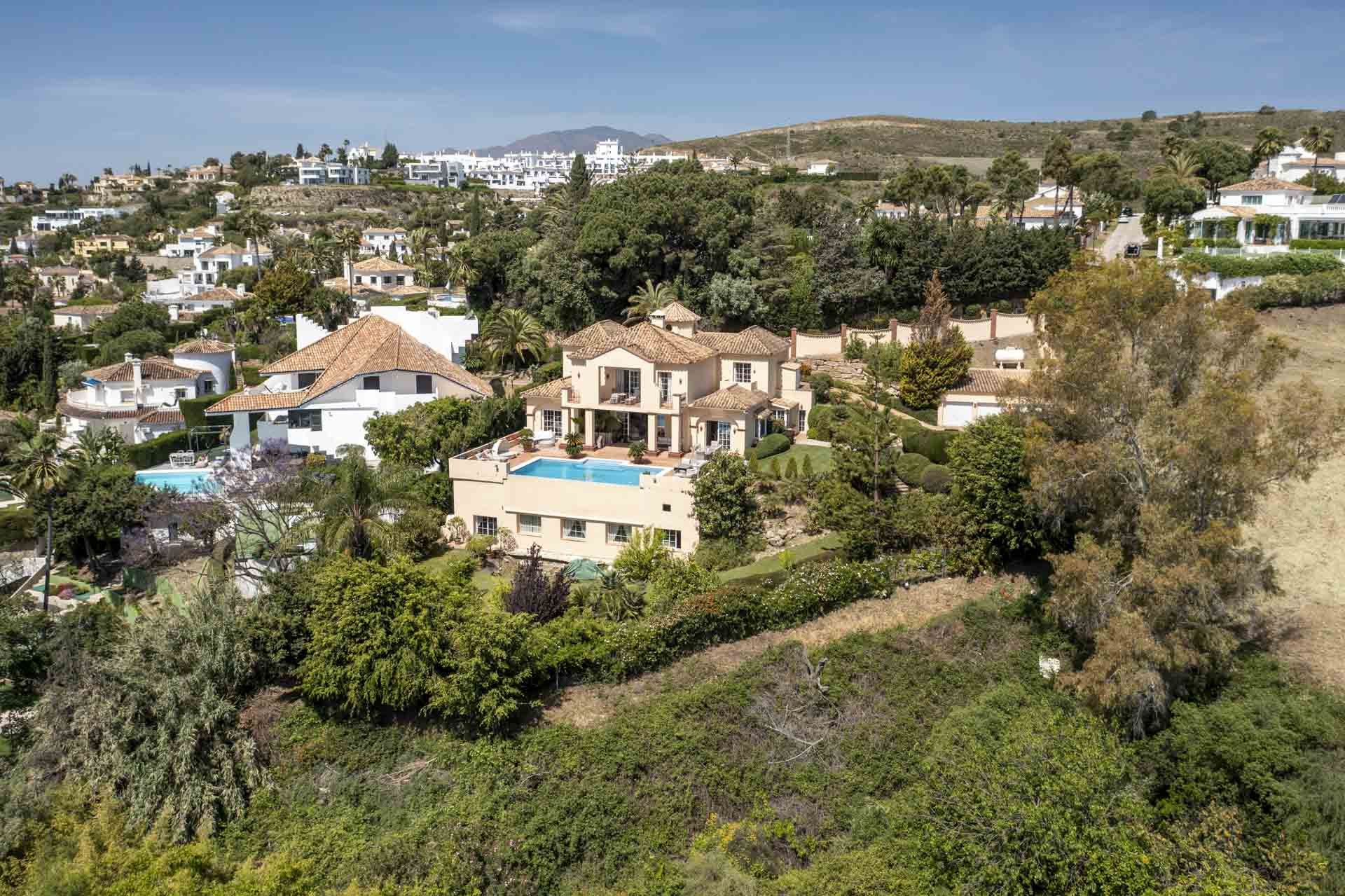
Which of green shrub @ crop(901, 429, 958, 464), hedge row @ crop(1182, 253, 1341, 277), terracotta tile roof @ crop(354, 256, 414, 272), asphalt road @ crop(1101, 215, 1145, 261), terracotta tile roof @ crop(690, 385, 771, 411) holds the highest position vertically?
asphalt road @ crop(1101, 215, 1145, 261)

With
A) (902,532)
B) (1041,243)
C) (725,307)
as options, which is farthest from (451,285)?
(902,532)

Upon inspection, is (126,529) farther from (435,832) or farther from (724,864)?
(724,864)

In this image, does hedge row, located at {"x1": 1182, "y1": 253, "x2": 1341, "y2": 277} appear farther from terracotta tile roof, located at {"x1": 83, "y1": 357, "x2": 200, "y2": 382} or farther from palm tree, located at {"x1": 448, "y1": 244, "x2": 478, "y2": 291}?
terracotta tile roof, located at {"x1": 83, "y1": 357, "x2": 200, "y2": 382}

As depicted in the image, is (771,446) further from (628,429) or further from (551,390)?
(551,390)

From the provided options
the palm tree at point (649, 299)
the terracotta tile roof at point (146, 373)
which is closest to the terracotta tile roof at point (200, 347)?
the terracotta tile roof at point (146, 373)

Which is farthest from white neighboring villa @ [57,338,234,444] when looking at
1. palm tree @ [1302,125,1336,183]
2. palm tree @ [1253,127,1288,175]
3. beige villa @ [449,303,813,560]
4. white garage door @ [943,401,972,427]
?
palm tree @ [1302,125,1336,183]

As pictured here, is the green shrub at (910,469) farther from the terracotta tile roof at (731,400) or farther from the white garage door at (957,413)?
the terracotta tile roof at (731,400)
